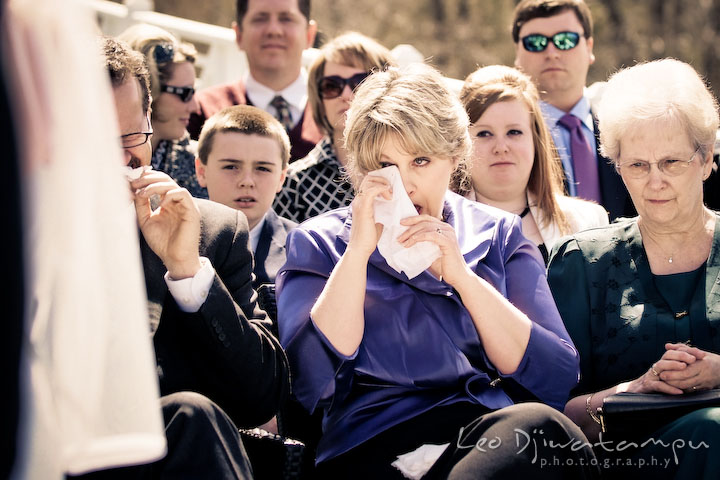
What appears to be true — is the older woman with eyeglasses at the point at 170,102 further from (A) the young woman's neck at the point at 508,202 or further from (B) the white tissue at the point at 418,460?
(B) the white tissue at the point at 418,460

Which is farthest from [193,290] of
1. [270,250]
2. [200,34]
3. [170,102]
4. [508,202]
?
[200,34]

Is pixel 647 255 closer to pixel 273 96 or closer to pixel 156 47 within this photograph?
pixel 156 47

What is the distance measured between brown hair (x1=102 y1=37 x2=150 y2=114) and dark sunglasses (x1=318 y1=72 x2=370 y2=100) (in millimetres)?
1893

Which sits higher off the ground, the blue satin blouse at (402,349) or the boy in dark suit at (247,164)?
the boy in dark suit at (247,164)

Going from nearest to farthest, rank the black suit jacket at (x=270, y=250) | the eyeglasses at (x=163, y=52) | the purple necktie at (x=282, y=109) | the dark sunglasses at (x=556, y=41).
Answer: the black suit jacket at (x=270, y=250), the eyeglasses at (x=163, y=52), the dark sunglasses at (x=556, y=41), the purple necktie at (x=282, y=109)

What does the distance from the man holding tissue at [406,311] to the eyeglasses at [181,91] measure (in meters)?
2.01

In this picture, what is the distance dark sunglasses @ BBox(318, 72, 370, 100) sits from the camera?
4.85 metres

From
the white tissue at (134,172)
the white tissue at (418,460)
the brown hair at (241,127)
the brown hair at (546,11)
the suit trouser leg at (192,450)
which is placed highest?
the brown hair at (546,11)

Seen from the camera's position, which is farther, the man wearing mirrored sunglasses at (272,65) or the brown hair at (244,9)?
the brown hair at (244,9)

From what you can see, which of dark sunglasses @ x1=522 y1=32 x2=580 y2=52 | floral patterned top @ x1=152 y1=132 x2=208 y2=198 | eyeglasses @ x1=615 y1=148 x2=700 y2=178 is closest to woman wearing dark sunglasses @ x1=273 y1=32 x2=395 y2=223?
floral patterned top @ x1=152 y1=132 x2=208 y2=198

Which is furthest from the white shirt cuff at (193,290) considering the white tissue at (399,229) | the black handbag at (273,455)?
the white tissue at (399,229)

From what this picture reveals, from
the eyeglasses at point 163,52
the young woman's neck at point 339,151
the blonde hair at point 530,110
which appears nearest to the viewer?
the blonde hair at point 530,110

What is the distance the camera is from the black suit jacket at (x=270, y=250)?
12.3 feet

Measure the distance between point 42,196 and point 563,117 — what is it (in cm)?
388
